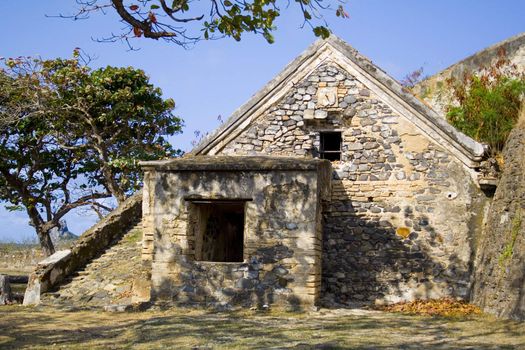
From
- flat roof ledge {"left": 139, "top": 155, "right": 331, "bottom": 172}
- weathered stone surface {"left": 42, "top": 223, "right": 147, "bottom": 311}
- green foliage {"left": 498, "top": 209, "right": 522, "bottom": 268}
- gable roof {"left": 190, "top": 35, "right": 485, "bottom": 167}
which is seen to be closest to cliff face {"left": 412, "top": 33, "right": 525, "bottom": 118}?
gable roof {"left": 190, "top": 35, "right": 485, "bottom": 167}

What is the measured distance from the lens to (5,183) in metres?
21.6

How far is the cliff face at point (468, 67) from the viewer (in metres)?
18.2

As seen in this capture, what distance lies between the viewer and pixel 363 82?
1386 cm

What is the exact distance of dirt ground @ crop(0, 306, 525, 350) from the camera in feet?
26.7

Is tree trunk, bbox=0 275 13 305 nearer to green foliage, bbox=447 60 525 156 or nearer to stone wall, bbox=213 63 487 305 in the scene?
stone wall, bbox=213 63 487 305

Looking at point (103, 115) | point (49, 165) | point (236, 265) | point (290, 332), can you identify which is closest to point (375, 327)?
point (290, 332)

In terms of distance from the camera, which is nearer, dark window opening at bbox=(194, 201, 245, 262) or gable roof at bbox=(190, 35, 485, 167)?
dark window opening at bbox=(194, 201, 245, 262)

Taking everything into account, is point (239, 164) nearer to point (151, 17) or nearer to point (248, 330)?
point (248, 330)

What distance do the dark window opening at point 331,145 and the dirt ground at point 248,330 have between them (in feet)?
12.6

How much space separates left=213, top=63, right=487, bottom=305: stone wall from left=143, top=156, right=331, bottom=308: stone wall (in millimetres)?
1617

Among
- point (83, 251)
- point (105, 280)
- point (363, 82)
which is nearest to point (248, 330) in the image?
point (105, 280)

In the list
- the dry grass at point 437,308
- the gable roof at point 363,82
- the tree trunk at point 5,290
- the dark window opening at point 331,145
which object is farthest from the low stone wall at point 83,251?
the dry grass at point 437,308

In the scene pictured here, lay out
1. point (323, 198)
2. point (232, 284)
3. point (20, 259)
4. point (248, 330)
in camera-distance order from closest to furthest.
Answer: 1. point (248, 330)
2. point (232, 284)
3. point (323, 198)
4. point (20, 259)

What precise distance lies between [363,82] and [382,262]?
390cm
